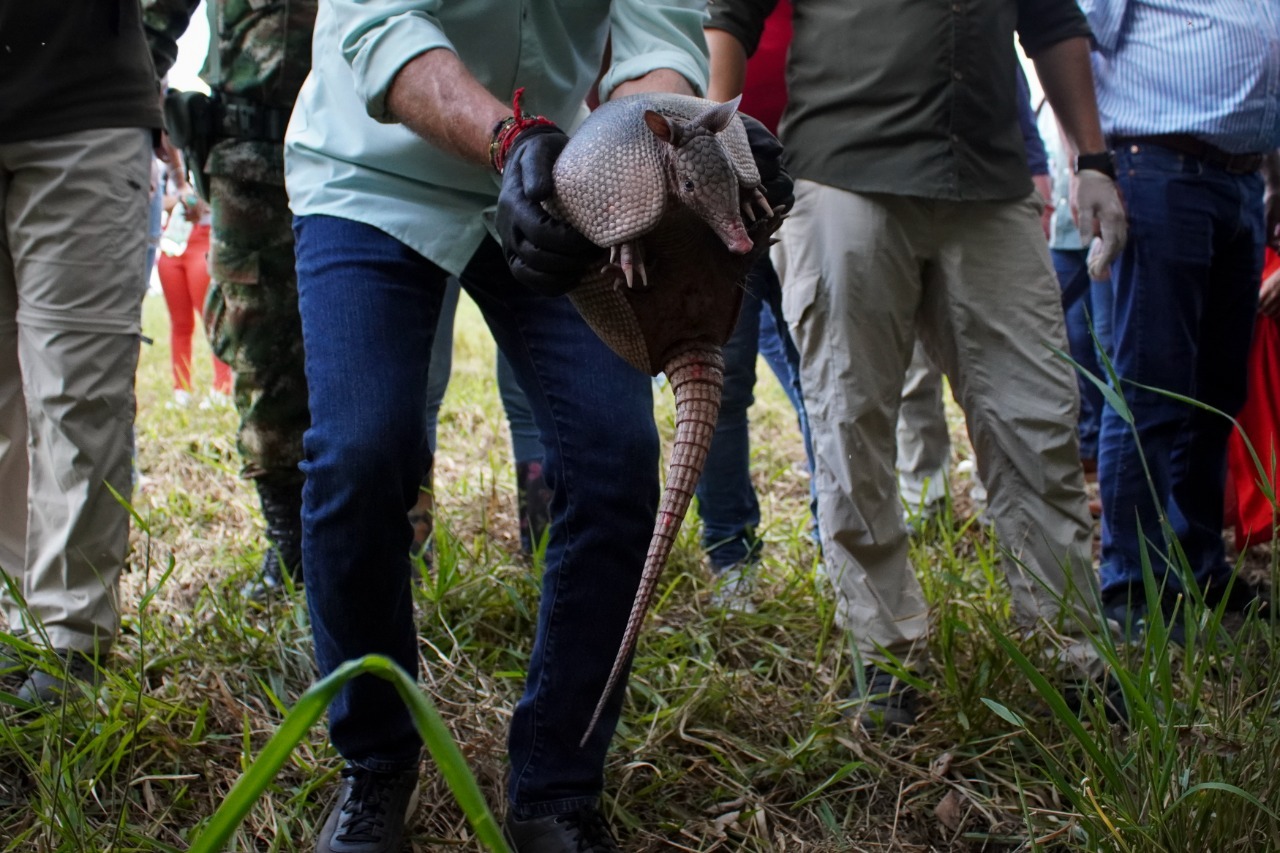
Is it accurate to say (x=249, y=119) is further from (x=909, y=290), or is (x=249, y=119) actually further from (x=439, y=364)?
(x=909, y=290)

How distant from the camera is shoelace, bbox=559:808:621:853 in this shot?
1.58 meters

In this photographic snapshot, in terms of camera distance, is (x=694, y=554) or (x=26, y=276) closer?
(x=26, y=276)

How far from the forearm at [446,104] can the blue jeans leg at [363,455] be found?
0.22 m

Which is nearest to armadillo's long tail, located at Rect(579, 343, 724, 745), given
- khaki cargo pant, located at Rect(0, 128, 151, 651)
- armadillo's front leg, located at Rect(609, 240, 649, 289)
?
armadillo's front leg, located at Rect(609, 240, 649, 289)

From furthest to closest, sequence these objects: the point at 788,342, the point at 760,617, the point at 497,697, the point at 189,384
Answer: the point at 189,384 < the point at 788,342 < the point at 760,617 < the point at 497,697

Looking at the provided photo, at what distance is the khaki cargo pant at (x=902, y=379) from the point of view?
2189 millimetres

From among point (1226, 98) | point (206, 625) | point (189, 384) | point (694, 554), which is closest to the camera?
point (206, 625)

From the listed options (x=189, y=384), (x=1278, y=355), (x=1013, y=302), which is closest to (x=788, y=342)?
(x=1013, y=302)

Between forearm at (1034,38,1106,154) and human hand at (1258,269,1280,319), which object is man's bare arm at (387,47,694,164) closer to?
forearm at (1034,38,1106,154)

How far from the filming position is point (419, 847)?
1711 mm

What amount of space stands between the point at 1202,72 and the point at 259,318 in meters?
2.35

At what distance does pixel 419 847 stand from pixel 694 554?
4.29 ft

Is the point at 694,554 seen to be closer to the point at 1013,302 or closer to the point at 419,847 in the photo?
the point at 1013,302

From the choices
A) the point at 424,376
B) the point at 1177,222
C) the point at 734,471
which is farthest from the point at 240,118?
the point at 1177,222
